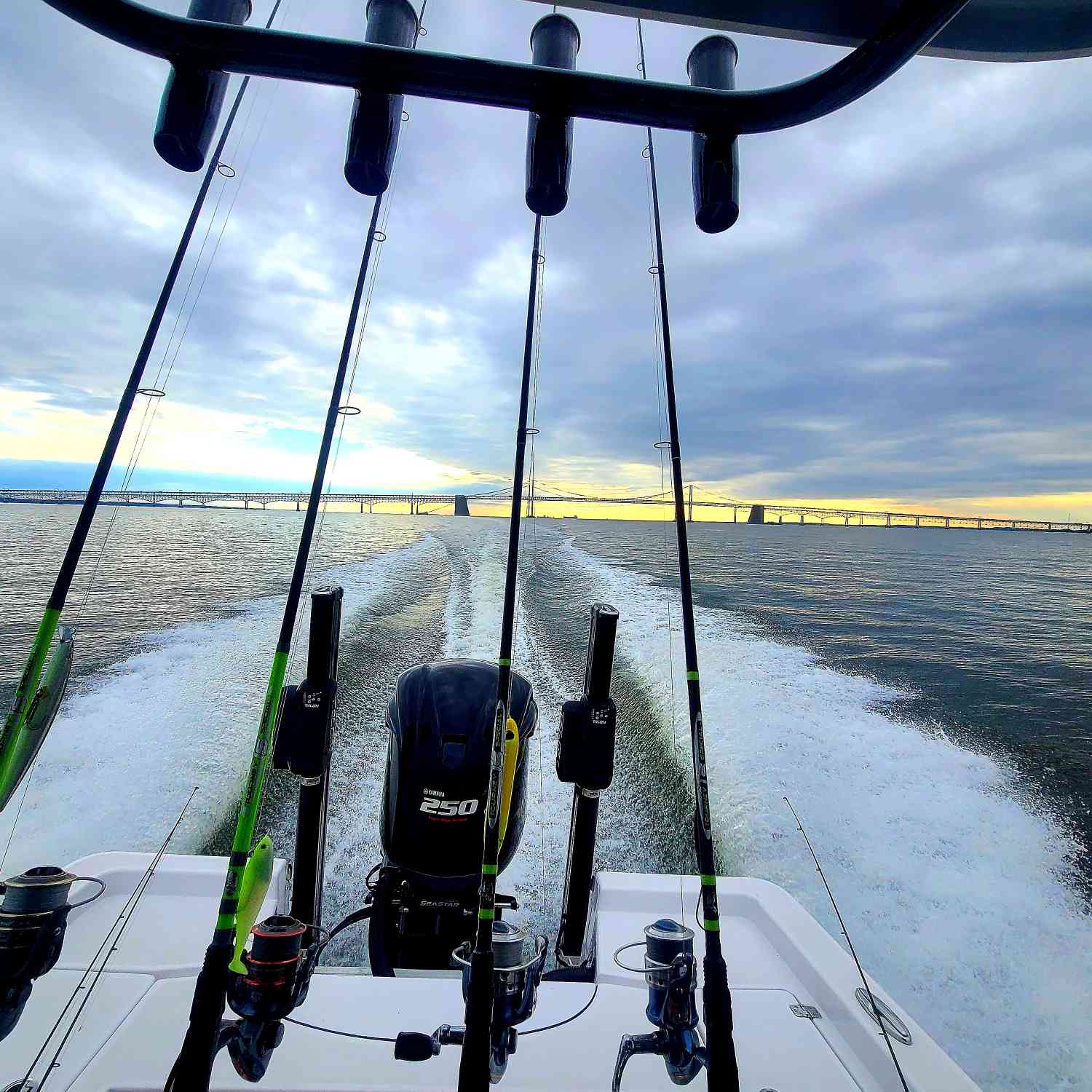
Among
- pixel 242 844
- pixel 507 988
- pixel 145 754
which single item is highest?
pixel 242 844

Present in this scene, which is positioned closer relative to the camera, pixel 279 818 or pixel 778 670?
pixel 279 818

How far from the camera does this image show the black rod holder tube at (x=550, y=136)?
930mm

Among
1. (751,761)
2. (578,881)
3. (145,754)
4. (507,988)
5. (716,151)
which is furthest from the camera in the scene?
(751,761)

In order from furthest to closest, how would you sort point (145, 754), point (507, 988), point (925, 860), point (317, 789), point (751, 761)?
1. point (751, 761)
2. point (145, 754)
3. point (925, 860)
4. point (317, 789)
5. point (507, 988)

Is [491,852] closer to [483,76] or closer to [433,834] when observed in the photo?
[433,834]

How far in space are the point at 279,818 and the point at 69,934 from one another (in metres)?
1.57

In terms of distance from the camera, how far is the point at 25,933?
3.20ft

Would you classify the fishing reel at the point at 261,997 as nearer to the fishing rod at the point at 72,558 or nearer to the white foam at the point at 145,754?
the fishing rod at the point at 72,558

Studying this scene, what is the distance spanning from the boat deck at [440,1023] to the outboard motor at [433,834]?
0.24 metres

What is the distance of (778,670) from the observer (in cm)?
646

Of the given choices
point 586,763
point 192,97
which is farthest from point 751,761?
point 192,97

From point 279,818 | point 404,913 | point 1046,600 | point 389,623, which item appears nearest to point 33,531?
point 389,623

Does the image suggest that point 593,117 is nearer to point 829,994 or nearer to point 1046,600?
point 829,994

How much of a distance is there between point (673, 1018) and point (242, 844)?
2.63 feet
